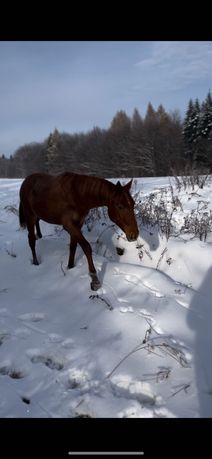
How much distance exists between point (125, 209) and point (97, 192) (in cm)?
45

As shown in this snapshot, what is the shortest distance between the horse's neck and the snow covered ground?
2.80ft

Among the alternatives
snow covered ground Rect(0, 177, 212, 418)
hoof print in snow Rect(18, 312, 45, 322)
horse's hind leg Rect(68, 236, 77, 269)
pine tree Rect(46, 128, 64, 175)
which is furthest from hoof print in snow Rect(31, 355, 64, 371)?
pine tree Rect(46, 128, 64, 175)

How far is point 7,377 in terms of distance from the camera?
113 inches

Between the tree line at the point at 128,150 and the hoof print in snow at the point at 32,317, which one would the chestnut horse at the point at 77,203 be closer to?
the hoof print in snow at the point at 32,317

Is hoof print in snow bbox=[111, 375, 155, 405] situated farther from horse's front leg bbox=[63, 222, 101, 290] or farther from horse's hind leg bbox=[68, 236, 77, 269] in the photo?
horse's hind leg bbox=[68, 236, 77, 269]

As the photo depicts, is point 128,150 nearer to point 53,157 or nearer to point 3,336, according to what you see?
point 53,157

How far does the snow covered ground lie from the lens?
2.66m

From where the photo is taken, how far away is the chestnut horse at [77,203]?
4.51 m

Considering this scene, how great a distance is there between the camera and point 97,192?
470 cm

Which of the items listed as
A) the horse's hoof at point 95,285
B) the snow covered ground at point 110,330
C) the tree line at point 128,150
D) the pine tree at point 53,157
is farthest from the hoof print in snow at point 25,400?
the pine tree at point 53,157

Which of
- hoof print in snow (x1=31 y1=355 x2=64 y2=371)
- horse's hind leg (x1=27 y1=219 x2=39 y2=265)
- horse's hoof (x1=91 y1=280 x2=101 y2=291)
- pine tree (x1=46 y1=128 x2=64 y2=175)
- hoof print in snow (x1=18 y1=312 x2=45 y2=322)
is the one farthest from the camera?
pine tree (x1=46 y1=128 x2=64 y2=175)
